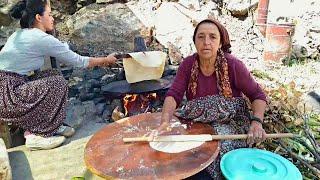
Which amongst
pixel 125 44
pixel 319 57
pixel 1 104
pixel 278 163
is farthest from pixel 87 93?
pixel 319 57

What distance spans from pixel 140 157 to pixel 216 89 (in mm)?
975

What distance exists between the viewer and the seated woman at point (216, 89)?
8.94 ft

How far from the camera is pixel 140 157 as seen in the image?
2.31 metres

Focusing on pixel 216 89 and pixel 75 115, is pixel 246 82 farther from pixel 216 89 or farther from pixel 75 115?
pixel 75 115

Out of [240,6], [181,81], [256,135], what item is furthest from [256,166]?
[240,6]

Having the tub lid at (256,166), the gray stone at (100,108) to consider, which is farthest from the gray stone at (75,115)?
the tub lid at (256,166)

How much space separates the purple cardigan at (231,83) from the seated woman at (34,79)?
3.51 ft

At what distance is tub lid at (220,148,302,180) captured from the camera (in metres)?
2.14

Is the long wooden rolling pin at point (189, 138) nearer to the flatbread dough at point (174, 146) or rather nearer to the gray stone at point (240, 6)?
the flatbread dough at point (174, 146)

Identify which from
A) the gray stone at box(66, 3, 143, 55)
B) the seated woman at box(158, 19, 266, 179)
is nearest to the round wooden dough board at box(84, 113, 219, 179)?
the seated woman at box(158, 19, 266, 179)

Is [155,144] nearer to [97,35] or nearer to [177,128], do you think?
[177,128]

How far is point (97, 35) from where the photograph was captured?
22.1ft

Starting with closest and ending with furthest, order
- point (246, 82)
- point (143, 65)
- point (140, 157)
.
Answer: point (140, 157) → point (246, 82) → point (143, 65)

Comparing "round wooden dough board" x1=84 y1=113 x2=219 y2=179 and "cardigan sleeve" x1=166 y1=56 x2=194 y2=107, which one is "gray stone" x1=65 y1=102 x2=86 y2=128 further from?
"cardigan sleeve" x1=166 y1=56 x2=194 y2=107
